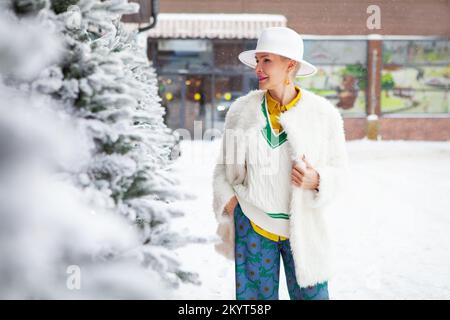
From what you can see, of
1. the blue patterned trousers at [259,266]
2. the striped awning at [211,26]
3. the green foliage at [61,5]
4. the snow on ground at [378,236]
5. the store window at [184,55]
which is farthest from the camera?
the store window at [184,55]

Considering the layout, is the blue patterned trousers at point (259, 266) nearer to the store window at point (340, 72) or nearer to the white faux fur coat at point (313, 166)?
the white faux fur coat at point (313, 166)

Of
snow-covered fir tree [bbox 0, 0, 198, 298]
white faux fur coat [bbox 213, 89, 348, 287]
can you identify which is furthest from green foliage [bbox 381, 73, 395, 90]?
snow-covered fir tree [bbox 0, 0, 198, 298]

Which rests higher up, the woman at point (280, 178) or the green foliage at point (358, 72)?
the woman at point (280, 178)

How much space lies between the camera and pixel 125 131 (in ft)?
6.14

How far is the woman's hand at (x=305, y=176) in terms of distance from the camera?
2.59 meters

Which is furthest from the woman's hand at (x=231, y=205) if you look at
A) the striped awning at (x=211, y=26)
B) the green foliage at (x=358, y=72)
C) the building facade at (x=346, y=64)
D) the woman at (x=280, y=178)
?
the green foliage at (x=358, y=72)

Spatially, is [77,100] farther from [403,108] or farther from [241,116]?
[403,108]

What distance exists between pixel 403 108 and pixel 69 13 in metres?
20.7

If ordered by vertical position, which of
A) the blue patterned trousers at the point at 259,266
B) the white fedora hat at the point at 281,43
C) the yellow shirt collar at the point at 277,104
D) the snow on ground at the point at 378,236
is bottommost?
the snow on ground at the point at 378,236

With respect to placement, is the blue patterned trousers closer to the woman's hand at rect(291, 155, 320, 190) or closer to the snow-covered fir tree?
the woman's hand at rect(291, 155, 320, 190)

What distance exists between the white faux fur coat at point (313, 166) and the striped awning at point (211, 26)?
652 inches

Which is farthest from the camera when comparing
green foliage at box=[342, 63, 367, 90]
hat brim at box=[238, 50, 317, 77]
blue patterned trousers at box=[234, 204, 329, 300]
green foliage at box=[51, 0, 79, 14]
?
green foliage at box=[342, 63, 367, 90]

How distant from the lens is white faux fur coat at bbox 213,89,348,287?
2641mm
